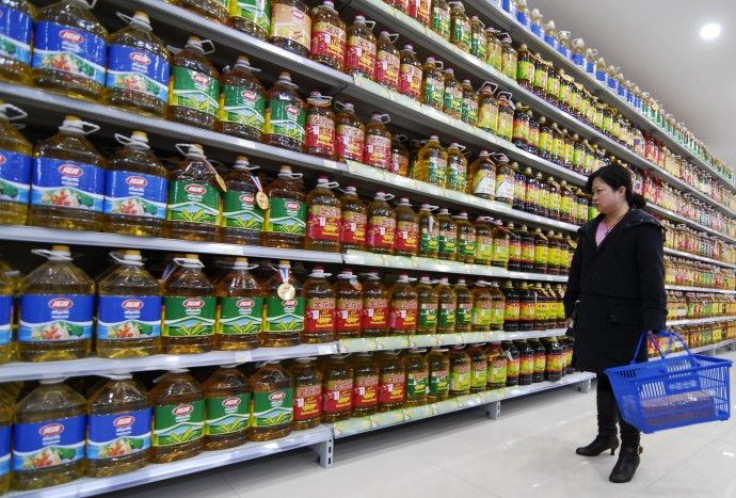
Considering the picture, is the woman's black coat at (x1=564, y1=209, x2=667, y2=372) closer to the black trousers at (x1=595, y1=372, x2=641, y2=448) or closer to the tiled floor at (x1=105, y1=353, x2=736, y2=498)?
the black trousers at (x1=595, y1=372, x2=641, y2=448)

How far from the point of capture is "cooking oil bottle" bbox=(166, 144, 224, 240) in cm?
153

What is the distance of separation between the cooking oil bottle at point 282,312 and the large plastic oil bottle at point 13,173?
897 millimetres

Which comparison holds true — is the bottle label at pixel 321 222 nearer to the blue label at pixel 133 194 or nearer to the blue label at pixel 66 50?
the blue label at pixel 133 194

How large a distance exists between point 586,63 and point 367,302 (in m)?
3.15

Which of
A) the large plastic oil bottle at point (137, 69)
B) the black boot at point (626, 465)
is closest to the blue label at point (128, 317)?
the large plastic oil bottle at point (137, 69)

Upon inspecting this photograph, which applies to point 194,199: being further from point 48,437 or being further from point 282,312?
point 48,437

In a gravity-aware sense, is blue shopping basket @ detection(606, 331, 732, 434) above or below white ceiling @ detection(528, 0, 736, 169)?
below

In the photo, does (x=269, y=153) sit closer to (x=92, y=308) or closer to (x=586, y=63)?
(x=92, y=308)

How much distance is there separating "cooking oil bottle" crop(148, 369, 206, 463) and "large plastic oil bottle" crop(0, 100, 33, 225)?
0.75 m

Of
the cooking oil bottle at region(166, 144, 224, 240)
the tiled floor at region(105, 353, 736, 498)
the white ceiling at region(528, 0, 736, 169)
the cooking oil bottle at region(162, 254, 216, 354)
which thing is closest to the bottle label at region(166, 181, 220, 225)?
the cooking oil bottle at region(166, 144, 224, 240)

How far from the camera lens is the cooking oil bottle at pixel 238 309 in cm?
163

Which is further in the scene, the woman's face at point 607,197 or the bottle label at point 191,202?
the woman's face at point 607,197

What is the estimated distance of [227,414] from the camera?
163 centimetres

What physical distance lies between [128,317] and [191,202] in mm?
476
